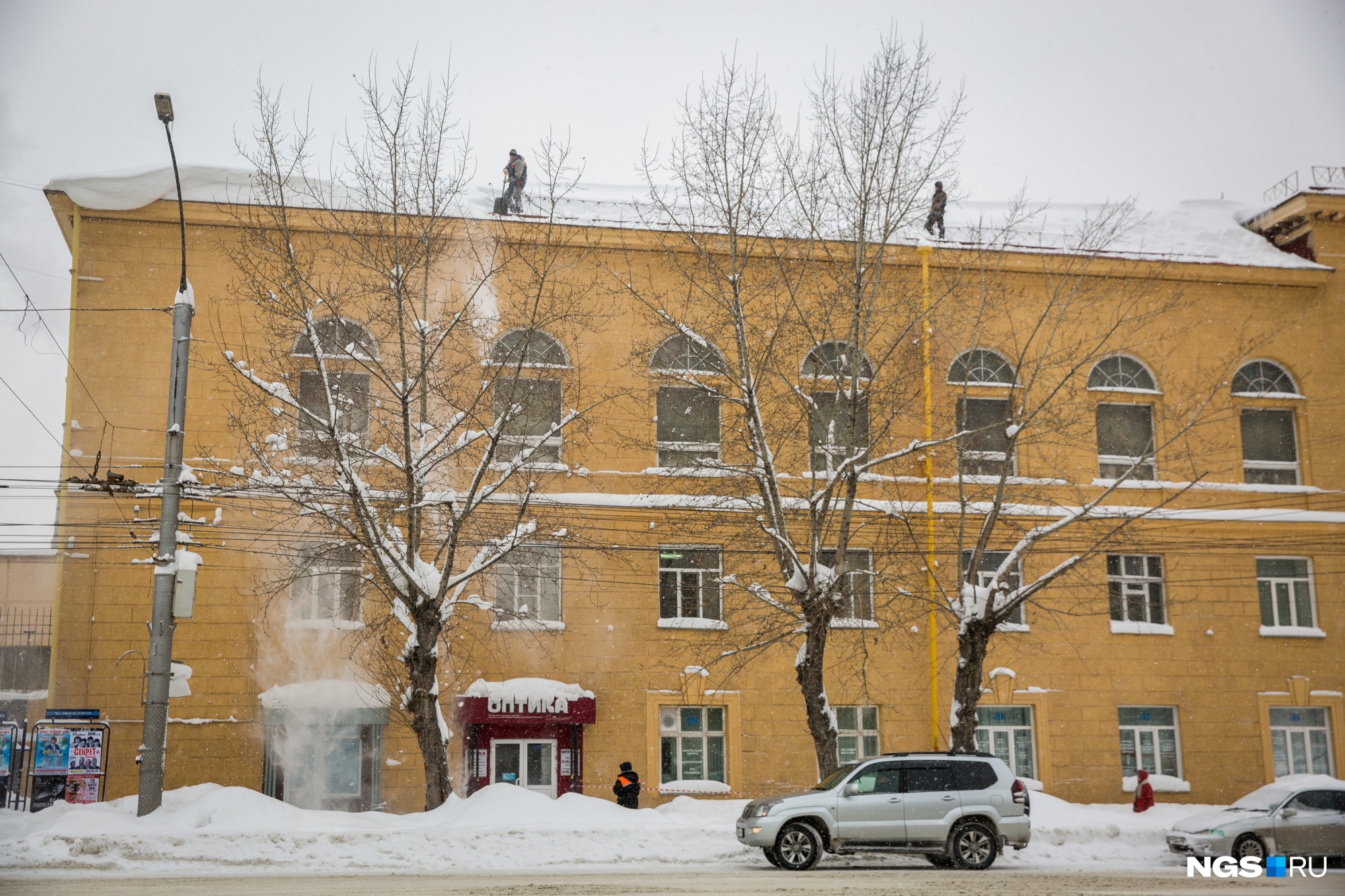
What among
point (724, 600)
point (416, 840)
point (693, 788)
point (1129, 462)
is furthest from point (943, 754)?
point (1129, 462)

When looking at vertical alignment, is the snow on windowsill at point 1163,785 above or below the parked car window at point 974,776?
below

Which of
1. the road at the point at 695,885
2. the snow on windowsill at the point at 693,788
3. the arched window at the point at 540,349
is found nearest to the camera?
the road at the point at 695,885

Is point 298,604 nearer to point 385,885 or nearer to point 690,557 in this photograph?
point 690,557

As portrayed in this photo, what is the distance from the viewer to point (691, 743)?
25141 mm

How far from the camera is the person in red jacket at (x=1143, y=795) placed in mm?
24078

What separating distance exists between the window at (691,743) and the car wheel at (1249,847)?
10.6 metres

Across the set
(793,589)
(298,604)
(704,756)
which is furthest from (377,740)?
(793,589)

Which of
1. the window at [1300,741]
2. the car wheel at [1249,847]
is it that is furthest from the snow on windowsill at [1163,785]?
the car wheel at [1249,847]

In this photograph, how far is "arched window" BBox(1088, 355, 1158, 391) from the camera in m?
28.0

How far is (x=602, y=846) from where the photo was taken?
56.4 feet

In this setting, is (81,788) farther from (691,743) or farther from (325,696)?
(691,743)

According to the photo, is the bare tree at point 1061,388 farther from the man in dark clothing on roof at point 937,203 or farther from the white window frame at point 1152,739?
the white window frame at point 1152,739

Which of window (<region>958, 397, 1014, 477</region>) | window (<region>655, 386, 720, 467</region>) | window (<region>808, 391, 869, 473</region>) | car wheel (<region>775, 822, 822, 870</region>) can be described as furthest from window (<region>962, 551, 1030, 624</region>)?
car wheel (<region>775, 822, 822, 870</region>)

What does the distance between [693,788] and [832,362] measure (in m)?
9.68
